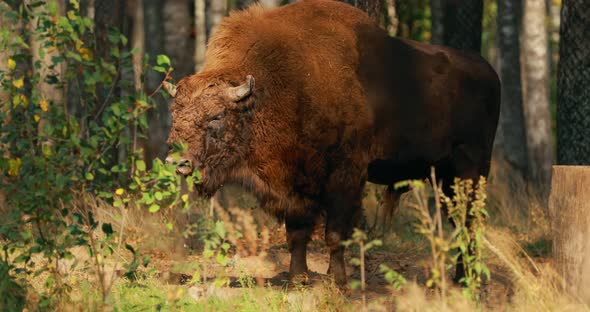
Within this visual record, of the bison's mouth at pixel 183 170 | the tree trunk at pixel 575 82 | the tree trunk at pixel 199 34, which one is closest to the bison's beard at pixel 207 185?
the bison's mouth at pixel 183 170

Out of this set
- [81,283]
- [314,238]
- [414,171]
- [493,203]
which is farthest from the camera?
[493,203]

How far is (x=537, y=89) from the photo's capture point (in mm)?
18938

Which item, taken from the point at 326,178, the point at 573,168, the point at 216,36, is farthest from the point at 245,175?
the point at 573,168

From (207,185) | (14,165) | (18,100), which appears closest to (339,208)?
(207,185)

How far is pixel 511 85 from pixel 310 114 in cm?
1165

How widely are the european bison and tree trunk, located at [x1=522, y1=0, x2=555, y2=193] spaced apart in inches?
380

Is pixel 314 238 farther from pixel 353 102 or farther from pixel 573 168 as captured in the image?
pixel 573 168

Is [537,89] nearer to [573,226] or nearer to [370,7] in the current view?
[370,7]

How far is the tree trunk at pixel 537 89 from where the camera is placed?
18484 mm

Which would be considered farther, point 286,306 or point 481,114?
point 481,114

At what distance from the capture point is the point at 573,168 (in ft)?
20.2

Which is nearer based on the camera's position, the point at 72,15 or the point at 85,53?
the point at 72,15

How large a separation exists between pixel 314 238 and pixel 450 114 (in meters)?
2.37

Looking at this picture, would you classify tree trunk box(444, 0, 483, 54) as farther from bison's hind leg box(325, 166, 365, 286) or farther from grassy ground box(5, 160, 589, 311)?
bison's hind leg box(325, 166, 365, 286)
